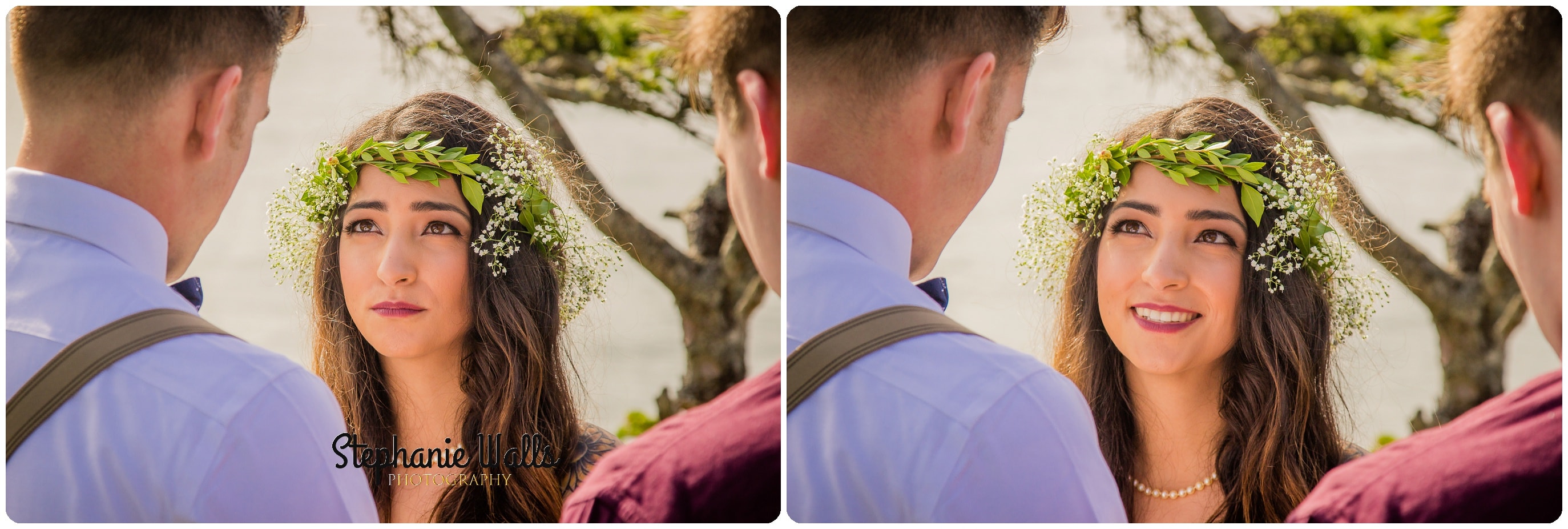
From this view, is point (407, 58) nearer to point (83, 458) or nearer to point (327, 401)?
point (327, 401)

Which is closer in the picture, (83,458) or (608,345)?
(83,458)

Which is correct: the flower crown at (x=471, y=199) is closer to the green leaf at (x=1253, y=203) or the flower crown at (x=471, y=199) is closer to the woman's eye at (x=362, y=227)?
the woman's eye at (x=362, y=227)

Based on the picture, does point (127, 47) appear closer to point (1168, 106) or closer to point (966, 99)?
point (966, 99)

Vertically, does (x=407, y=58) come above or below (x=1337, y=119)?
above

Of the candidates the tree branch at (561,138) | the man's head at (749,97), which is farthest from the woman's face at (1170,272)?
the tree branch at (561,138)

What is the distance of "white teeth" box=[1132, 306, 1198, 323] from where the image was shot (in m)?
2.30

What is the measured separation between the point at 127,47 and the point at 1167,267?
6.65ft

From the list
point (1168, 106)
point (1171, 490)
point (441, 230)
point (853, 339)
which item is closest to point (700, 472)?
point (853, 339)

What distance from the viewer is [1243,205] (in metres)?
2.30

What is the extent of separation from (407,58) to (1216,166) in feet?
5.20

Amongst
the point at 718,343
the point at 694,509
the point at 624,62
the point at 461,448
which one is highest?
the point at 624,62

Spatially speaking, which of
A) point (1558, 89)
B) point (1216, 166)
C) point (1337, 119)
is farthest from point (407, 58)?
point (1558, 89)

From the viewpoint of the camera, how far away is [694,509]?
2.39m

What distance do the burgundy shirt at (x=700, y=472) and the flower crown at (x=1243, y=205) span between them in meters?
0.60
